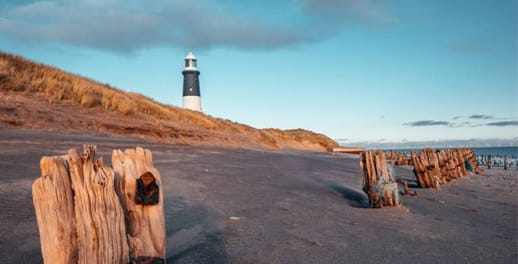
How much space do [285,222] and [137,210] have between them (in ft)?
9.72

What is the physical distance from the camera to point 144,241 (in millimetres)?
2818

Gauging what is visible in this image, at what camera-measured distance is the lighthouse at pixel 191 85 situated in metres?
46.6

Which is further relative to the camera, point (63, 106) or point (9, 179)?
point (63, 106)

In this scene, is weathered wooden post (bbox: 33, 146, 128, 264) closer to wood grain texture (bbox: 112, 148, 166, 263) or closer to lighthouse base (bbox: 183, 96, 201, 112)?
wood grain texture (bbox: 112, 148, 166, 263)

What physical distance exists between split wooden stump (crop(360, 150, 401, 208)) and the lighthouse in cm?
3971

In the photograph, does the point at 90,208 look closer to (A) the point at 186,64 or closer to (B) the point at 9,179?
(B) the point at 9,179

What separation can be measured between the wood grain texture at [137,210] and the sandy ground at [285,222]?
858 millimetres

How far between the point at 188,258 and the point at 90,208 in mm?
1418

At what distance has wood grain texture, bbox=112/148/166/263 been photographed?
2779mm

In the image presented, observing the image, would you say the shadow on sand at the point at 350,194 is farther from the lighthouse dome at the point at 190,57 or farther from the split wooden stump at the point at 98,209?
the lighthouse dome at the point at 190,57

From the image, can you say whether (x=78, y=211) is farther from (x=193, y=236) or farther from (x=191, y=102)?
(x=191, y=102)

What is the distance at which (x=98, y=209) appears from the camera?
8.38 ft

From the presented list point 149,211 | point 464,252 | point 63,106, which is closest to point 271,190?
point 464,252

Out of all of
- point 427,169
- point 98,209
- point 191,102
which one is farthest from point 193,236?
point 191,102
